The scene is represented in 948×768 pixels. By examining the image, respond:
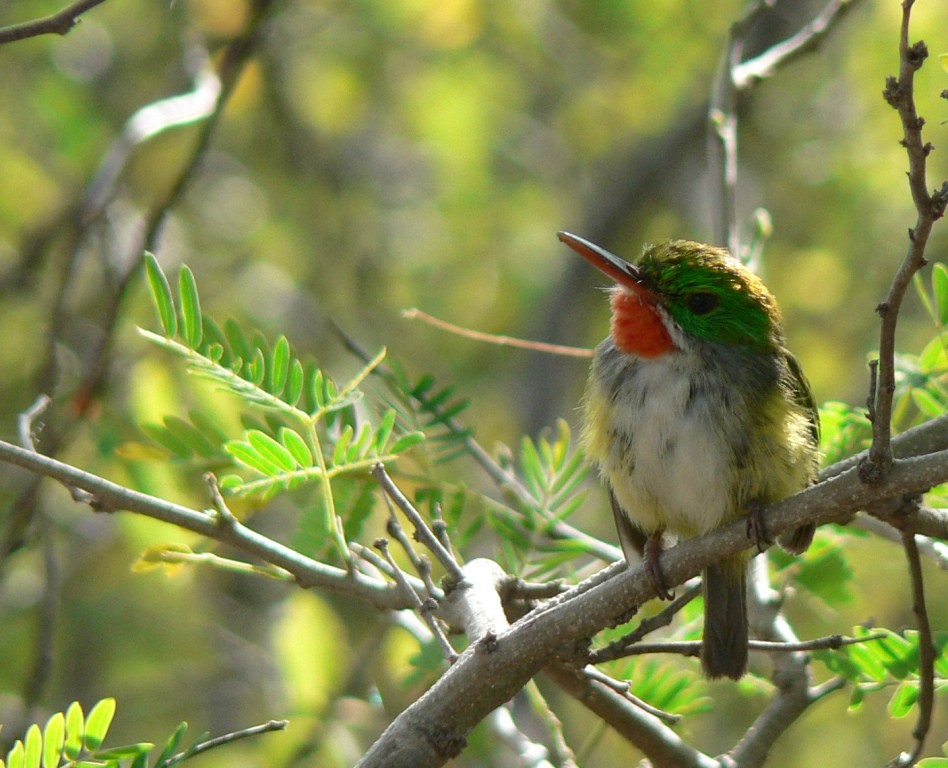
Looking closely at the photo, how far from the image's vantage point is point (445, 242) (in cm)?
772

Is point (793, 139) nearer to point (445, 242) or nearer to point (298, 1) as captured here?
point (445, 242)

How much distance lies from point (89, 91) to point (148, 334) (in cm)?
513

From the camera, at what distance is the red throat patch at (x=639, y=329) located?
11.0 ft

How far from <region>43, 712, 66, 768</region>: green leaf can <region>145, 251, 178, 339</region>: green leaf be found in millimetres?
726

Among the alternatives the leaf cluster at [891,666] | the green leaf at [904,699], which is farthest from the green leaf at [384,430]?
the green leaf at [904,699]

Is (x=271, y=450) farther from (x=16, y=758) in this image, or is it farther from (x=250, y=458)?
(x=16, y=758)

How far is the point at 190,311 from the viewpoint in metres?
2.37

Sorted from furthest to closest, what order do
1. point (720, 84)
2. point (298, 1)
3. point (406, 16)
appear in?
point (298, 1), point (406, 16), point (720, 84)

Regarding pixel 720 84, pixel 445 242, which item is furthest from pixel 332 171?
pixel 720 84

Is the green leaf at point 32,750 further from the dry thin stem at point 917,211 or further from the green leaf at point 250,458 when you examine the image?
the dry thin stem at point 917,211

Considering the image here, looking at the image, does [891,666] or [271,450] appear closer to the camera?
[271,450]

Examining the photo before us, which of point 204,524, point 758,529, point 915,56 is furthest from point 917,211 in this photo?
point 204,524

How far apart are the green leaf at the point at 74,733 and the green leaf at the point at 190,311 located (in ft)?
2.33

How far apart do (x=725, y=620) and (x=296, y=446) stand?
4.29ft
